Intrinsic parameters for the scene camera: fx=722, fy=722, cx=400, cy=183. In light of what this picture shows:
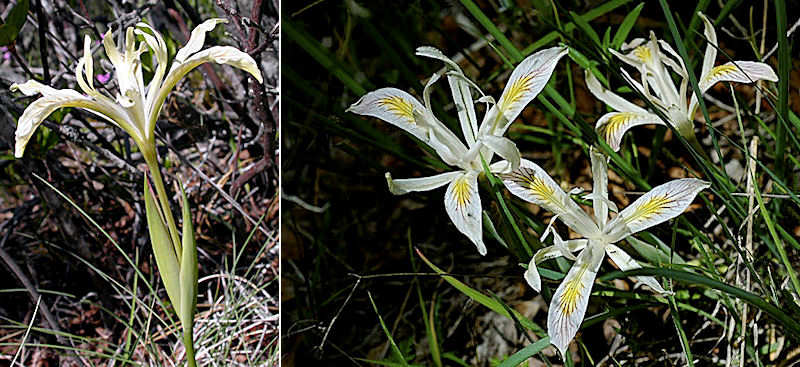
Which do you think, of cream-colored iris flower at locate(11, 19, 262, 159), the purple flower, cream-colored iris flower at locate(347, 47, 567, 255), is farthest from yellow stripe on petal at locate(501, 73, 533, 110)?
the purple flower

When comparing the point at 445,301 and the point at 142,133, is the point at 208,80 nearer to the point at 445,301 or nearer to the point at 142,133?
the point at 142,133

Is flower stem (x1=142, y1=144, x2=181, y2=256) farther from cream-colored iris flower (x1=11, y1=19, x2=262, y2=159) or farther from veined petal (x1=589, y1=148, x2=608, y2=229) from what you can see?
veined petal (x1=589, y1=148, x2=608, y2=229)

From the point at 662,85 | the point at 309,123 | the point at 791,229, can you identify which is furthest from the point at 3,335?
the point at 791,229

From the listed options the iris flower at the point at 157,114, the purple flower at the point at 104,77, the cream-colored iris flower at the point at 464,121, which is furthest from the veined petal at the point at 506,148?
the purple flower at the point at 104,77

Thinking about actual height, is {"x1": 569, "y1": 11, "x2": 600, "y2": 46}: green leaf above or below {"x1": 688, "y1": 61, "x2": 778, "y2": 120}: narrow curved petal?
above

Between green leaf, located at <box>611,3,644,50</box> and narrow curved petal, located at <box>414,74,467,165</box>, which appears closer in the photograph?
narrow curved petal, located at <box>414,74,467,165</box>

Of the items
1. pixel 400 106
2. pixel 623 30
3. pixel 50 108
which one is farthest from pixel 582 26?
pixel 50 108
